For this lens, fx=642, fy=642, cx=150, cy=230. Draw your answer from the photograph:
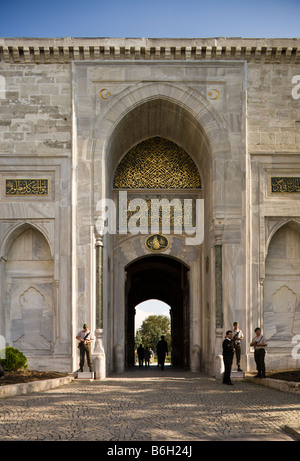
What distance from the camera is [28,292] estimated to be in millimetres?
15719

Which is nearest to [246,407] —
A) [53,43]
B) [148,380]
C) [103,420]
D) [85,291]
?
[103,420]

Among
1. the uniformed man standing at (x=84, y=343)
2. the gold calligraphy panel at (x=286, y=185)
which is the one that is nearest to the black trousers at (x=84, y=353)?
the uniformed man standing at (x=84, y=343)

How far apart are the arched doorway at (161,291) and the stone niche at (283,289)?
9.53 ft

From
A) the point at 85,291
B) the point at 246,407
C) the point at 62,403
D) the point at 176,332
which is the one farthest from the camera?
the point at 176,332

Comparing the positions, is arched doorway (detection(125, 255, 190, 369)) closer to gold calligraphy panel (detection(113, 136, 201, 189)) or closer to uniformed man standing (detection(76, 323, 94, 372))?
gold calligraphy panel (detection(113, 136, 201, 189))

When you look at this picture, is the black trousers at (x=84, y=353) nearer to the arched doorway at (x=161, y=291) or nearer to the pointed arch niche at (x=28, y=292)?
the pointed arch niche at (x=28, y=292)

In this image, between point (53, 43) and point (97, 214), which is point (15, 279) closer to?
point (97, 214)

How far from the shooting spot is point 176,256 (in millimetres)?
17141

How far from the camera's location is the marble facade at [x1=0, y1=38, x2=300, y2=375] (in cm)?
1520

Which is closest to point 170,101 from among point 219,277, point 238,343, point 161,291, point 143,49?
point 143,49

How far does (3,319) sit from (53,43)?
676 cm

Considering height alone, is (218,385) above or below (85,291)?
below

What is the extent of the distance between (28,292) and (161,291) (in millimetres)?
13454

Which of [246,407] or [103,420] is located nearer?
[103,420]
